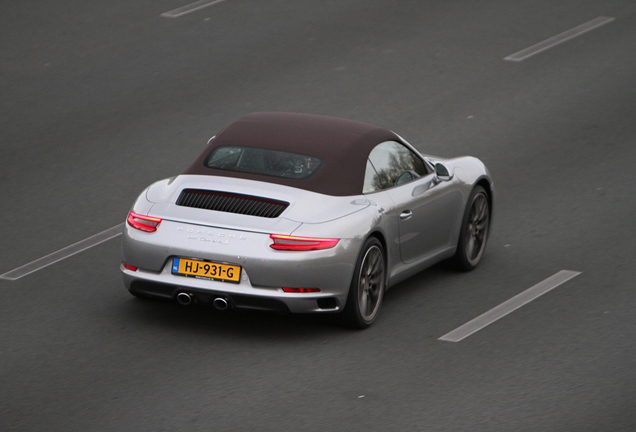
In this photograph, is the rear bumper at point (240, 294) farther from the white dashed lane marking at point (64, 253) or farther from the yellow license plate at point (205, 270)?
the white dashed lane marking at point (64, 253)

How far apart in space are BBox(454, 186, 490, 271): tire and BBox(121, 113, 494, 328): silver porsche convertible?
0.59 m

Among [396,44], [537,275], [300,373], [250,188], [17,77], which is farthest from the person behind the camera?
[396,44]

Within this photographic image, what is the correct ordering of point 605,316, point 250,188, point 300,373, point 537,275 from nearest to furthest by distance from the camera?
point 300,373, point 250,188, point 605,316, point 537,275

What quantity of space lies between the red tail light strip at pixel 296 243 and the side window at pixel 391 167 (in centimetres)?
83

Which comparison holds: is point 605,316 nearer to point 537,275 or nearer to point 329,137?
point 537,275

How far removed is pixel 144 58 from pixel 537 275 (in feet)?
28.5

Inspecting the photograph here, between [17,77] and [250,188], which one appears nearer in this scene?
[250,188]

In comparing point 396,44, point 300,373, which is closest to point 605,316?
point 300,373

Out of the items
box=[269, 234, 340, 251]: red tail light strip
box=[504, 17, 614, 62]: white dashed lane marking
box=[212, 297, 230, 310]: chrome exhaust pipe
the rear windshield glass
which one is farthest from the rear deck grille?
box=[504, 17, 614, 62]: white dashed lane marking

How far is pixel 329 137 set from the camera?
903cm

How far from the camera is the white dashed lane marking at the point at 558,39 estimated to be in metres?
17.4

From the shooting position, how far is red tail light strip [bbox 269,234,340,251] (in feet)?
26.3

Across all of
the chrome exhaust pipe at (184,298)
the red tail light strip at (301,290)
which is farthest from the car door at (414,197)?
the chrome exhaust pipe at (184,298)

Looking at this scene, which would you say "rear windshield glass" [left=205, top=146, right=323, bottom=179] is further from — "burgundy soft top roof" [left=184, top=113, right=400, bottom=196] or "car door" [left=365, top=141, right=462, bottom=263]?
"car door" [left=365, top=141, right=462, bottom=263]
